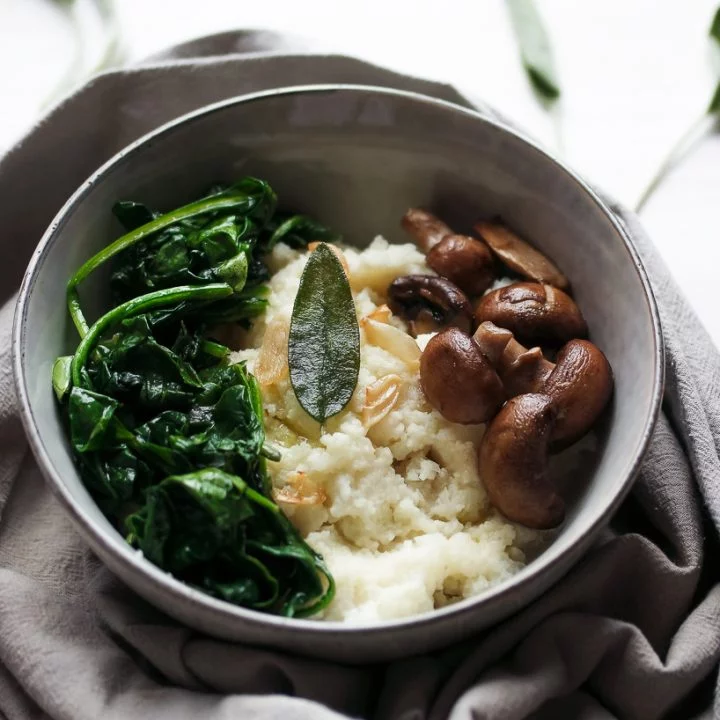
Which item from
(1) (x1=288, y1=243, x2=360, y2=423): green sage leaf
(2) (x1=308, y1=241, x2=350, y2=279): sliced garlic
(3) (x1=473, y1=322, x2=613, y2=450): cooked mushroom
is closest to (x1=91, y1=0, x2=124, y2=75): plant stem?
(2) (x1=308, y1=241, x2=350, y2=279): sliced garlic

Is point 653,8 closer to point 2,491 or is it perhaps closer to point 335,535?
point 335,535

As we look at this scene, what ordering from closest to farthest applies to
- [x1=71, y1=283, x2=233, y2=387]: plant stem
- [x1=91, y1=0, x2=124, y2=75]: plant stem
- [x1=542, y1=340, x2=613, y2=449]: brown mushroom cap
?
[x1=542, y1=340, x2=613, y2=449]: brown mushroom cap
[x1=71, y1=283, x2=233, y2=387]: plant stem
[x1=91, y1=0, x2=124, y2=75]: plant stem

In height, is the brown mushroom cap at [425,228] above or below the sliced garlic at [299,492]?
above

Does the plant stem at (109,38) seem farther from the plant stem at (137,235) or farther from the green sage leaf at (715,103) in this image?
the green sage leaf at (715,103)

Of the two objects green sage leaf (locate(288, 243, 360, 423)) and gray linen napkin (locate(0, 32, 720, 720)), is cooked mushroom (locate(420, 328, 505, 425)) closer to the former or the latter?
green sage leaf (locate(288, 243, 360, 423))

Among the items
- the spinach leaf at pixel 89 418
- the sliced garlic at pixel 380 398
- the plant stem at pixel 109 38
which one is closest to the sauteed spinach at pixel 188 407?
the spinach leaf at pixel 89 418

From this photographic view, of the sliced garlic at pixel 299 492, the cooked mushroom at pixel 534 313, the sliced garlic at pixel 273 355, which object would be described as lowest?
the sliced garlic at pixel 299 492

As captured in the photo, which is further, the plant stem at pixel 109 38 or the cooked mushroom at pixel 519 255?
the plant stem at pixel 109 38
